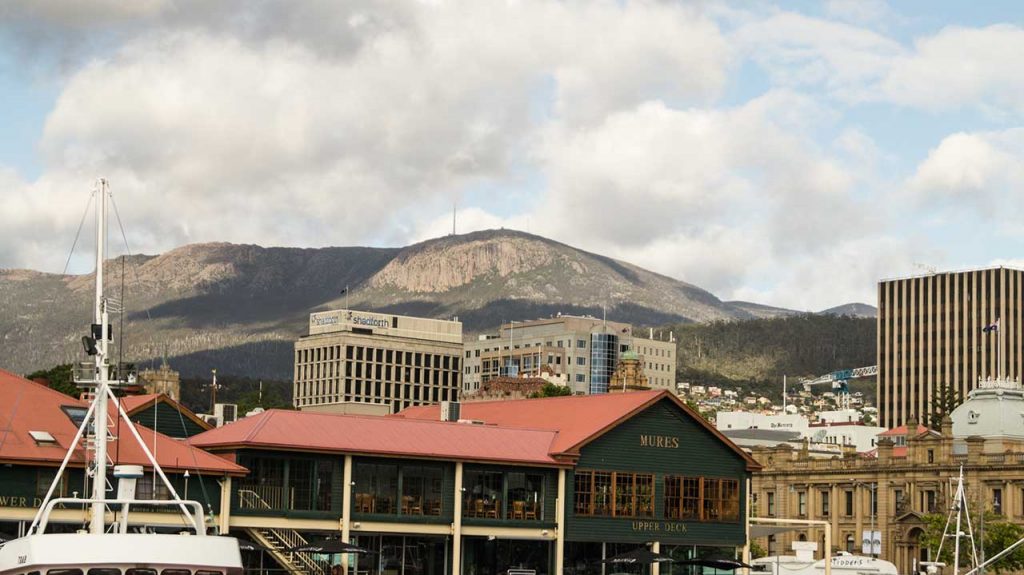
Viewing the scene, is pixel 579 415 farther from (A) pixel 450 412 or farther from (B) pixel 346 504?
(B) pixel 346 504

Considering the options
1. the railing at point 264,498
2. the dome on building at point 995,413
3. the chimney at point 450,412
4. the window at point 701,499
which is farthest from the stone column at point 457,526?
the dome on building at point 995,413

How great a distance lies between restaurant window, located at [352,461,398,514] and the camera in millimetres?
69312

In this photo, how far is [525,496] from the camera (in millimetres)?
73375

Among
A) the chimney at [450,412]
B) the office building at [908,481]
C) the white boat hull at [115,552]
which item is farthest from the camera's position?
the office building at [908,481]

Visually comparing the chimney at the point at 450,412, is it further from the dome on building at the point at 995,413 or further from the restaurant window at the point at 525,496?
the dome on building at the point at 995,413

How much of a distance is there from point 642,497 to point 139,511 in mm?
23390

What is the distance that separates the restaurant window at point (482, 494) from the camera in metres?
71.9

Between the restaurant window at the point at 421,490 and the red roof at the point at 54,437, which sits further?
the restaurant window at the point at 421,490

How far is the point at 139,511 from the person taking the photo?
63156 mm

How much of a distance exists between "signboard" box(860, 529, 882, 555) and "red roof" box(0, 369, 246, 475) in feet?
237

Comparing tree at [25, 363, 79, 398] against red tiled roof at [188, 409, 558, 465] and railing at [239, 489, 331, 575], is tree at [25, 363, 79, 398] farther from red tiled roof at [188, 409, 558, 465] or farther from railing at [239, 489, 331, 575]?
railing at [239, 489, 331, 575]

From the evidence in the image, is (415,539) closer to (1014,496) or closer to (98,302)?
(98,302)

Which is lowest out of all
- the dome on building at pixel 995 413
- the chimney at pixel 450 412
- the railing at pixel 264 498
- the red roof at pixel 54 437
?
the railing at pixel 264 498

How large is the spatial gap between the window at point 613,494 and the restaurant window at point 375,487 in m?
8.69
